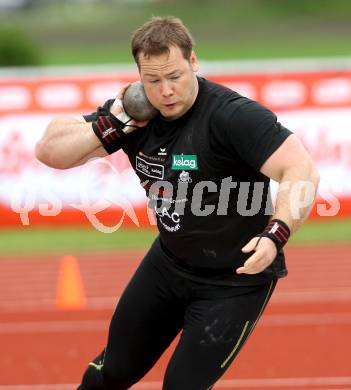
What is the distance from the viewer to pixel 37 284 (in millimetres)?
11039

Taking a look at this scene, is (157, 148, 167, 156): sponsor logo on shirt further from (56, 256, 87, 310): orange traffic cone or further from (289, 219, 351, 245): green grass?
(289, 219, 351, 245): green grass

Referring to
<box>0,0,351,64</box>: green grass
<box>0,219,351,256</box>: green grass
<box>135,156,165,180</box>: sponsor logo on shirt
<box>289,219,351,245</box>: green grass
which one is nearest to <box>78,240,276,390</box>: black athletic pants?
<box>135,156,165,180</box>: sponsor logo on shirt

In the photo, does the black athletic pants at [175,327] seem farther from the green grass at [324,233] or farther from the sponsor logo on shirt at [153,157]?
the green grass at [324,233]

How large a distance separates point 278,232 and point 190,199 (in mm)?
598

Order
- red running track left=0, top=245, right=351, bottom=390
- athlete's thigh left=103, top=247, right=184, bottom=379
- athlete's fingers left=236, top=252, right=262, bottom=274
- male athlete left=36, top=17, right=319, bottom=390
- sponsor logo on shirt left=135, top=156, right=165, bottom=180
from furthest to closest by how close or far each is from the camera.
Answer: red running track left=0, top=245, right=351, bottom=390 → athlete's thigh left=103, top=247, right=184, bottom=379 → sponsor logo on shirt left=135, top=156, right=165, bottom=180 → male athlete left=36, top=17, right=319, bottom=390 → athlete's fingers left=236, top=252, right=262, bottom=274

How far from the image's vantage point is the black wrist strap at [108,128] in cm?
523

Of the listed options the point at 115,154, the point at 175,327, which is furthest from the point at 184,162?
the point at 115,154

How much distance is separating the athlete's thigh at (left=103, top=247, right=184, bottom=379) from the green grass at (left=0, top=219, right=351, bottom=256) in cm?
747

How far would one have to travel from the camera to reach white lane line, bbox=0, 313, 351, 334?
902 cm

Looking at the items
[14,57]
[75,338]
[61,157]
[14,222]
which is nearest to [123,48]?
[14,57]

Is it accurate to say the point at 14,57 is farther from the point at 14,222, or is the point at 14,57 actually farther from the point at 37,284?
the point at 37,284

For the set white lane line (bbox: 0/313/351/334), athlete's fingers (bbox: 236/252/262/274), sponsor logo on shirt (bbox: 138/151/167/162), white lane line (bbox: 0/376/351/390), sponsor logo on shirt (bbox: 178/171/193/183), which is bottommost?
white lane line (bbox: 0/313/351/334)

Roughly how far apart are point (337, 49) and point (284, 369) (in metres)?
34.2

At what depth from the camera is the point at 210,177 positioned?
507 centimetres
